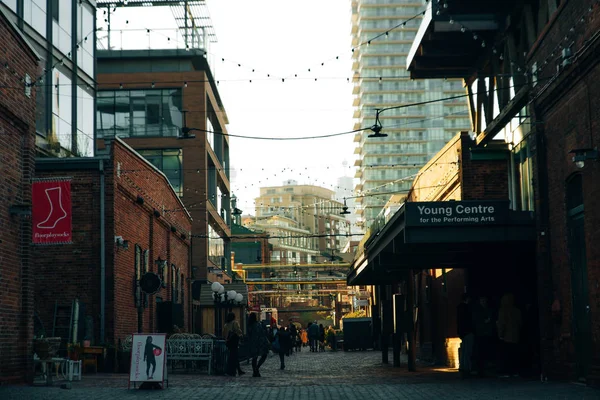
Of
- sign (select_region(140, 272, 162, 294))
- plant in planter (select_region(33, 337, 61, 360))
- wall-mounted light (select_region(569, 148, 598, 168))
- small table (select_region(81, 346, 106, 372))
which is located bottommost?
small table (select_region(81, 346, 106, 372))

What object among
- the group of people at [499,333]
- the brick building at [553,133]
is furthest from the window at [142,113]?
the group of people at [499,333]

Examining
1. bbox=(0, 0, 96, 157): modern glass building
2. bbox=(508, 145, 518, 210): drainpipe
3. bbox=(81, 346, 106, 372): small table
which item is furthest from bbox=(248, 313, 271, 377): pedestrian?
bbox=(0, 0, 96, 157): modern glass building

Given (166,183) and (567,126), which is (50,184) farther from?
(166,183)

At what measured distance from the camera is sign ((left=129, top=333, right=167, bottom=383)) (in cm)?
1812

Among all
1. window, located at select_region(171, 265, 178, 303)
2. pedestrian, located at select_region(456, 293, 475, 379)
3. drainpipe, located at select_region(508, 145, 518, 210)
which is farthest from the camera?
window, located at select_region(171, 265, 178, 303)

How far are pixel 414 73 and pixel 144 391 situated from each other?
13.8m

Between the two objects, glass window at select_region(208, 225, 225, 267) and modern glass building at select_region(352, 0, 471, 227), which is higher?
modern glass building at select_region(352, 0, 471, 227)

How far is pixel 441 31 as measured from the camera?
24109 mm

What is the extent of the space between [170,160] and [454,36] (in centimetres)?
3119

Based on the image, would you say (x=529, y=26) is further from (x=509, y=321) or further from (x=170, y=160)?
(x=170, y=160)

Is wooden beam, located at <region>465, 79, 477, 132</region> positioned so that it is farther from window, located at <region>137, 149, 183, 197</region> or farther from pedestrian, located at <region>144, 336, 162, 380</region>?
window, located at <region>137, 149, 183, 197</region>

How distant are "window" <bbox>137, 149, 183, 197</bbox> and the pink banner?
34831mm

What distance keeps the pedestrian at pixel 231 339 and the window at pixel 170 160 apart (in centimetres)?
2927

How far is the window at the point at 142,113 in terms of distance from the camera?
5400cm
